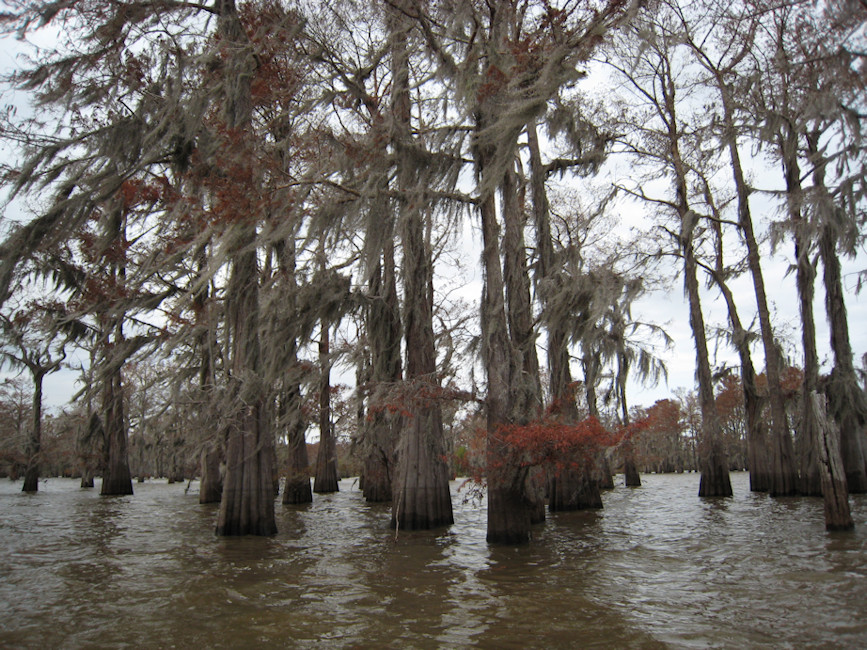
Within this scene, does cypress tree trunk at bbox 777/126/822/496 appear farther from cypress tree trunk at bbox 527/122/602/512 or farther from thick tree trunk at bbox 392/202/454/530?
thick tree trunk at bbox 392/202/454/530

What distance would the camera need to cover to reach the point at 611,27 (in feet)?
27.9

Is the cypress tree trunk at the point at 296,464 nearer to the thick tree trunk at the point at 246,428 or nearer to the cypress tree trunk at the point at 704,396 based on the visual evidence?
the thick tree trunk at the point at 246,428

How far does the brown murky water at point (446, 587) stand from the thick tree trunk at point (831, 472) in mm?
458

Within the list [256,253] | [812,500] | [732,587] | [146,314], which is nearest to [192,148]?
[256,253]

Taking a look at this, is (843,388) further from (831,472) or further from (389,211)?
(389,211)

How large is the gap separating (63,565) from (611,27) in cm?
1102

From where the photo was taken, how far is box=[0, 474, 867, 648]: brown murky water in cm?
509

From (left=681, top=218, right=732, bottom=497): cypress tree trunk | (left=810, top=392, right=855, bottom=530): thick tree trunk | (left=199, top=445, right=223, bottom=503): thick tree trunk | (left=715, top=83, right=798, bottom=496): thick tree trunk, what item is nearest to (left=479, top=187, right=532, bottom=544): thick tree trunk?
(left=810, top=392, right=855, bottom=530): thick tree trunk

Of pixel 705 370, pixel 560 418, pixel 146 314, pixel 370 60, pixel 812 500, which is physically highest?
pixel 370 60

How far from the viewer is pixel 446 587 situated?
687 cm

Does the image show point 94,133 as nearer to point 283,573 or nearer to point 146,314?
point 146,314

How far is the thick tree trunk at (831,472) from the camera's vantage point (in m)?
9.47

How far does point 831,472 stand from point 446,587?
22.3 ft

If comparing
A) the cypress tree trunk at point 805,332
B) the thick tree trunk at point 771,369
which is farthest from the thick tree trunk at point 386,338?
the thick tree trunk at point 771,369
